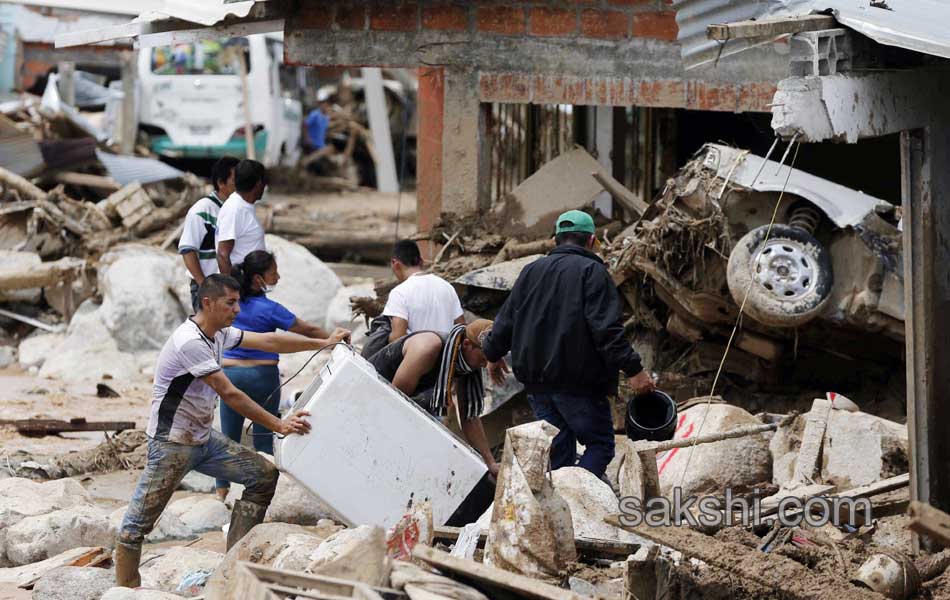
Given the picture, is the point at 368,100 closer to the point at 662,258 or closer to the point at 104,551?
the point at 662,258

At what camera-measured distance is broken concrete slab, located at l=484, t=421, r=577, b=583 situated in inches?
215

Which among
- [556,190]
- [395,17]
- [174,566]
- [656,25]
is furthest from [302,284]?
[174,566]

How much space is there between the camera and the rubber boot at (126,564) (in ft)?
20.8

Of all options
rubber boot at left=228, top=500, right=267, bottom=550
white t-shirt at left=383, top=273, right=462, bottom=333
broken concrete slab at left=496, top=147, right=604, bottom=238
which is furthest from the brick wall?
rubber boot at left=228, top=500, right=267, bottom=550

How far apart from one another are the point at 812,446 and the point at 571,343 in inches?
57.9

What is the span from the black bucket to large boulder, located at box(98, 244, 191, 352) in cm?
723

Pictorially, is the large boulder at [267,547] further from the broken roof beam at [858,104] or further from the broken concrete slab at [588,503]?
the broken roof beam at [858,104]

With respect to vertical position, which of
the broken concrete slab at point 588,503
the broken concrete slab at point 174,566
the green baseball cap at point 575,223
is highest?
the green baseball cap at point 575,223

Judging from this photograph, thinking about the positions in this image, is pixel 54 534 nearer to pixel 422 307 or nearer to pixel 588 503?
pixel 422 307

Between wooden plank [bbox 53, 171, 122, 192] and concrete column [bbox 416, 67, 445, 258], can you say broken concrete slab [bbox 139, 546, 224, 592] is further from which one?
wooden plank [bbox 53, 171, 122, 192]

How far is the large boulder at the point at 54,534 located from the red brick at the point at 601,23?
4821 millimetres

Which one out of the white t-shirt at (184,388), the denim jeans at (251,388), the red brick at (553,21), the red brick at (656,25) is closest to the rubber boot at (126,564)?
the white t-shirt at (184,388)

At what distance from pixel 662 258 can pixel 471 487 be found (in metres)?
2.56

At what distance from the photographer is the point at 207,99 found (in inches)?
812
